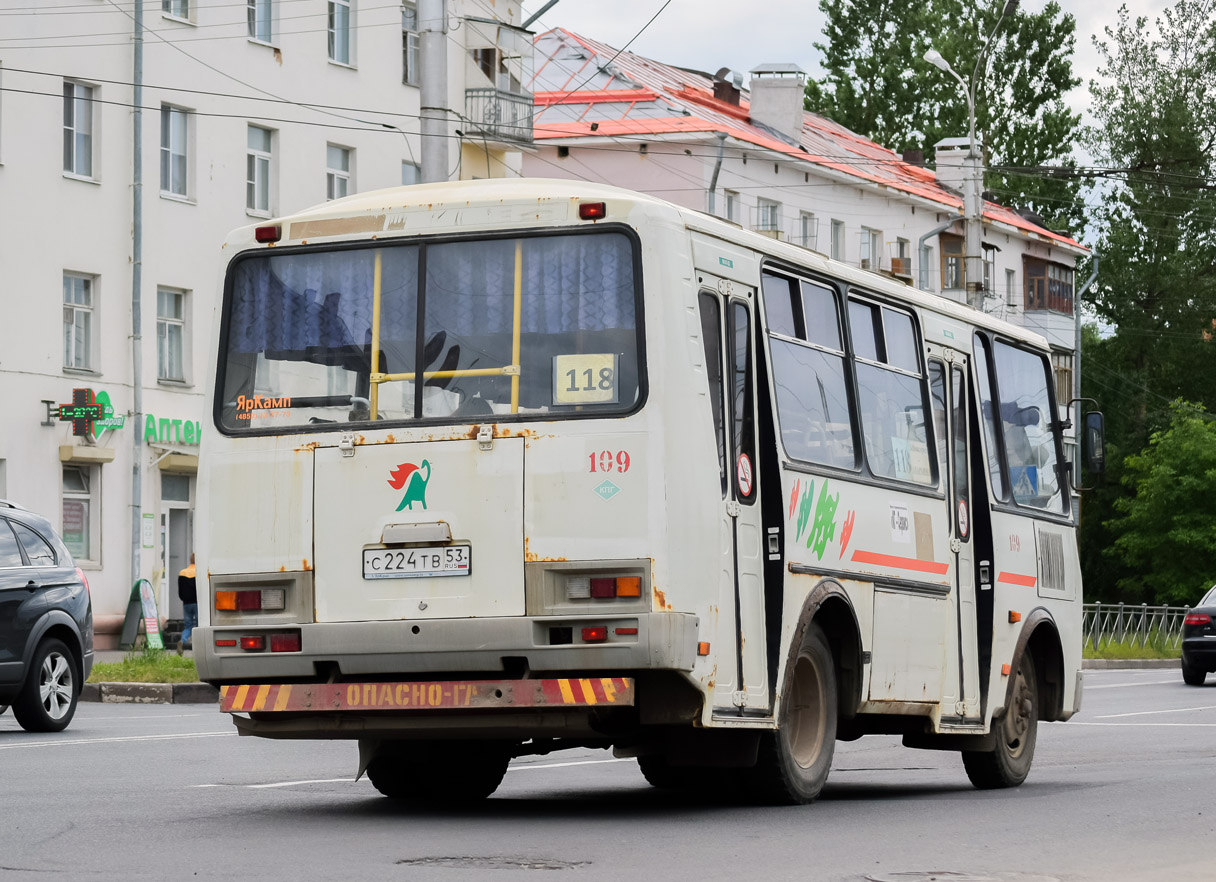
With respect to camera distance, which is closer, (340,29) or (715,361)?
(715,361)

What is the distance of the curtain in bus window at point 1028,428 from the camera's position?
14.9 m

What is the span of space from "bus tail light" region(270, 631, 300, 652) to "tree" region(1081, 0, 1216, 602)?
2487 inches

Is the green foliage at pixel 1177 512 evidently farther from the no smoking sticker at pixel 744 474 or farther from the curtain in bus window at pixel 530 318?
the curtain in bus window at pixel 530 318

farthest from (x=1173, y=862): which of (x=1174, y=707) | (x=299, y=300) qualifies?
(x=1174, y=707)

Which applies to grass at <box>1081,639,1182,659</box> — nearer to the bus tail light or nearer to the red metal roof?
the red metal roof

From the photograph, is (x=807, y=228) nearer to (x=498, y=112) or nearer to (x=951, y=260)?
(x=951, y=260)

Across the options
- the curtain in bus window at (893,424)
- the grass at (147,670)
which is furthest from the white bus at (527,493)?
the grass at (147,670)

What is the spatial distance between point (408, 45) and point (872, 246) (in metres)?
22.7

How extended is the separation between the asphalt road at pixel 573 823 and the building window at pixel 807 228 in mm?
44396

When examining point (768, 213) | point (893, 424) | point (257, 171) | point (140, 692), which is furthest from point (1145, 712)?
point (768, 213)

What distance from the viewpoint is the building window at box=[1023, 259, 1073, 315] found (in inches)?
2933

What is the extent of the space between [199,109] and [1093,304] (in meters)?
45.8

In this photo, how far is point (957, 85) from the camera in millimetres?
77312

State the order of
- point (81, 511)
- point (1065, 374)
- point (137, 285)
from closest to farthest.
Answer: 1. point (81, 511)
2. point (137, 285)
3. point (1065, 374)
